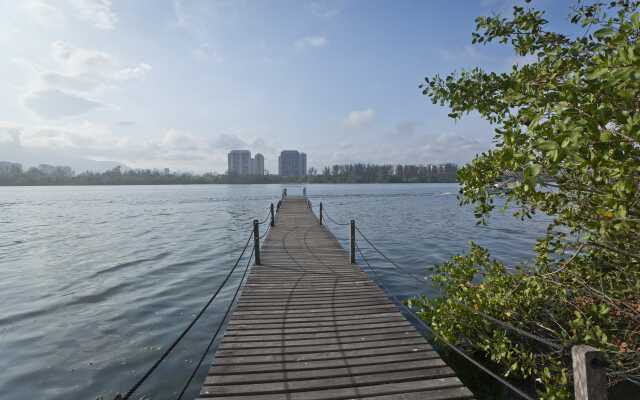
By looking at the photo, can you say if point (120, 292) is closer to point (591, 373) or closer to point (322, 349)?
point (322, 349)

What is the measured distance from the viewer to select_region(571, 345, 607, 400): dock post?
7.75 ft

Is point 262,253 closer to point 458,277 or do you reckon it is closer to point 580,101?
point 458,277

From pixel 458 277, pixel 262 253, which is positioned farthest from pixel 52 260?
pixel 458 277

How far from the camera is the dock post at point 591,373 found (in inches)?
93.0

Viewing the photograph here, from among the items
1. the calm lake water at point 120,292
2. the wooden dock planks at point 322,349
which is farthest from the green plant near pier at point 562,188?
the calm lake water at point 120,292

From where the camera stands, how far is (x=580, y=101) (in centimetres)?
264

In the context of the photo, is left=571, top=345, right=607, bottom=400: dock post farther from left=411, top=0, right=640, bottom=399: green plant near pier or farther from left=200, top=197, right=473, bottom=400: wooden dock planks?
left=200, top=197, right=473, bottom=400: wooden dock planks

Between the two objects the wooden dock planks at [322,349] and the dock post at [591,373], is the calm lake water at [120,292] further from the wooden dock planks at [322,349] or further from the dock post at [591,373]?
the dock post at [591,373]

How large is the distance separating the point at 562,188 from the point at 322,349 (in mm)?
4042

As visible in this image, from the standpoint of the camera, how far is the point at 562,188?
3.78 metres

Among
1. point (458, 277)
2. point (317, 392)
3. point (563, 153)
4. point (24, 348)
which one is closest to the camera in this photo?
point (563, 153)

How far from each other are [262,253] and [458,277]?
25.1ft

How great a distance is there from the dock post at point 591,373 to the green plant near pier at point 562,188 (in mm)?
1092

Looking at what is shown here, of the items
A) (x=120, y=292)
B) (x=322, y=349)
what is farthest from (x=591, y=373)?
(x=120, y=292)
